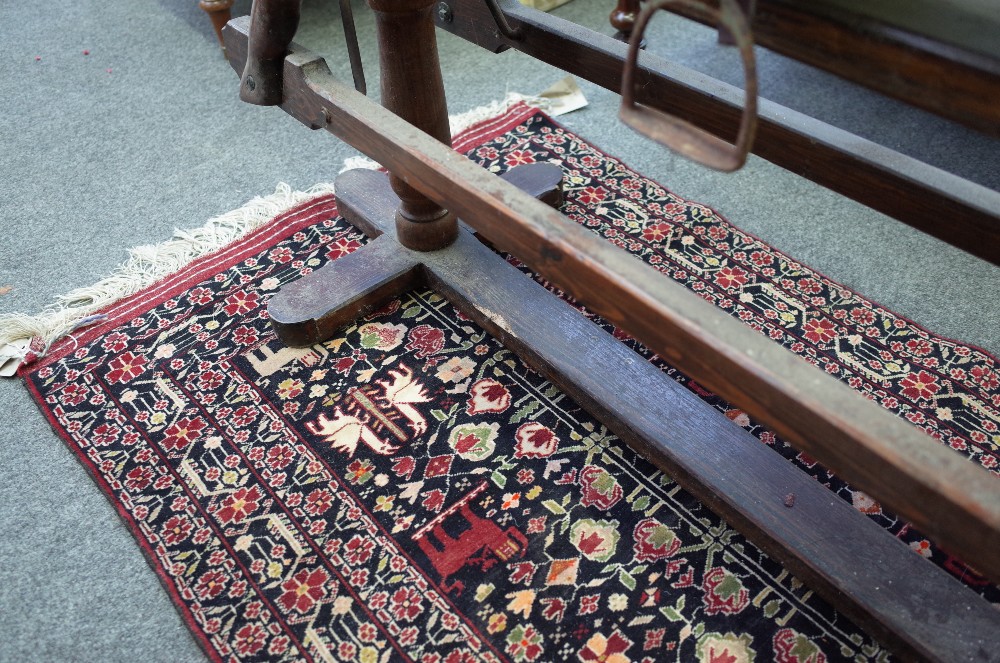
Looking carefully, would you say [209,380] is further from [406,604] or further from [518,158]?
[518,158]

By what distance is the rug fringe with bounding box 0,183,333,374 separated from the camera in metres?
1.68

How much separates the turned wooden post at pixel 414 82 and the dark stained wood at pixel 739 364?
294mm

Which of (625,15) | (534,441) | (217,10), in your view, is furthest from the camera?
(217,10)

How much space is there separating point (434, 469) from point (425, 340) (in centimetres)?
32

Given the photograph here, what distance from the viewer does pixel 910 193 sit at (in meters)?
1.19

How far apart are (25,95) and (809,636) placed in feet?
8.46

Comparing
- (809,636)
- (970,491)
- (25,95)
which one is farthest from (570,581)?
(25,95)

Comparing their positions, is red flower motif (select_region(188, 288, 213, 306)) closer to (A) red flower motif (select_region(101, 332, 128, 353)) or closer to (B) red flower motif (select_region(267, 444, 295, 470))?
(A) red flower motif (select_region(101, 332, 128, 353))

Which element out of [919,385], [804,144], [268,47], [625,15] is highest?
[268,47]

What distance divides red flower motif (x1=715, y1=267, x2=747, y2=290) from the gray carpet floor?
16cm

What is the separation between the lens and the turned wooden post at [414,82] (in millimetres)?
1455

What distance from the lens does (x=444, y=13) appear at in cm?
170

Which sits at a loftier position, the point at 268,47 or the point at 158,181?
the point at 268,47

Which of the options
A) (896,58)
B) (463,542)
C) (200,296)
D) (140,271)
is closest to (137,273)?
(140,271)
